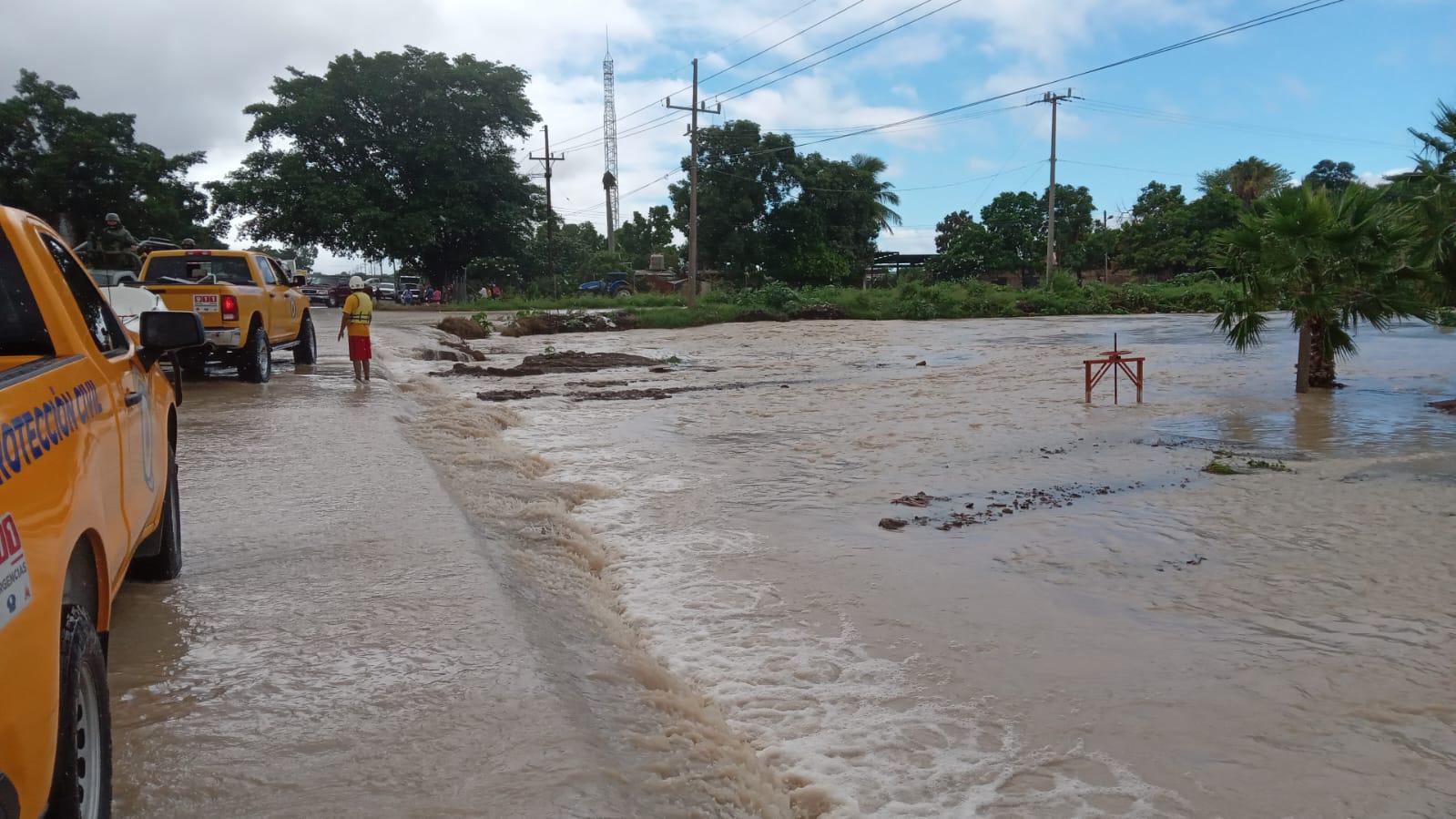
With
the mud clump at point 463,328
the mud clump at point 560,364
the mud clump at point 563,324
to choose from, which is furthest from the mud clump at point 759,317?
the mud clump at point 560,364

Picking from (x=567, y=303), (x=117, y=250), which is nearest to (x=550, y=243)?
(x=567, y=303)

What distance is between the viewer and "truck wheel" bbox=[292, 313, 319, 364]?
16.5m

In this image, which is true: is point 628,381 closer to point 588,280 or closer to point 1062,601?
point 1062,601

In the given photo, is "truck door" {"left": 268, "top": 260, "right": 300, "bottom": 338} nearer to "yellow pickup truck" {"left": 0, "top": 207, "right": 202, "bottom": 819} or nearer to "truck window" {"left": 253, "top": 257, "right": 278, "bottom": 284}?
"truck window" {"left": 253, "top": 257, "right": 278, "bottom": 284}

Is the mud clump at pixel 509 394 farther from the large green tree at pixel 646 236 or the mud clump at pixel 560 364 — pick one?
the large green tree at pixel 646 236

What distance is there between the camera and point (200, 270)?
13.6 metres

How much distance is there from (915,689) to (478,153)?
44.7 metres

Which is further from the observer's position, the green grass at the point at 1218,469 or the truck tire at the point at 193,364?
the truck tire at the point at 193,364

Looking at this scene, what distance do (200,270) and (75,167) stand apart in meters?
27.8

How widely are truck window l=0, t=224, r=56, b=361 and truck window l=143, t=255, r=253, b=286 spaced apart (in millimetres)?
10430

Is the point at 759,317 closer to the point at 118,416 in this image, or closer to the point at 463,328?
the point at 463,328

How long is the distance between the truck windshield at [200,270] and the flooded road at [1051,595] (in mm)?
3344

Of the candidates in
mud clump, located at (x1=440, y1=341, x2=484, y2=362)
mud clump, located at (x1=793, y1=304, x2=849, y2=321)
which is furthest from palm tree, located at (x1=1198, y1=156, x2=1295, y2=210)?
mud clump, located at (x1=440, y1=341, x2=484, y2=362)

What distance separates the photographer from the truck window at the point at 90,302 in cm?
385
